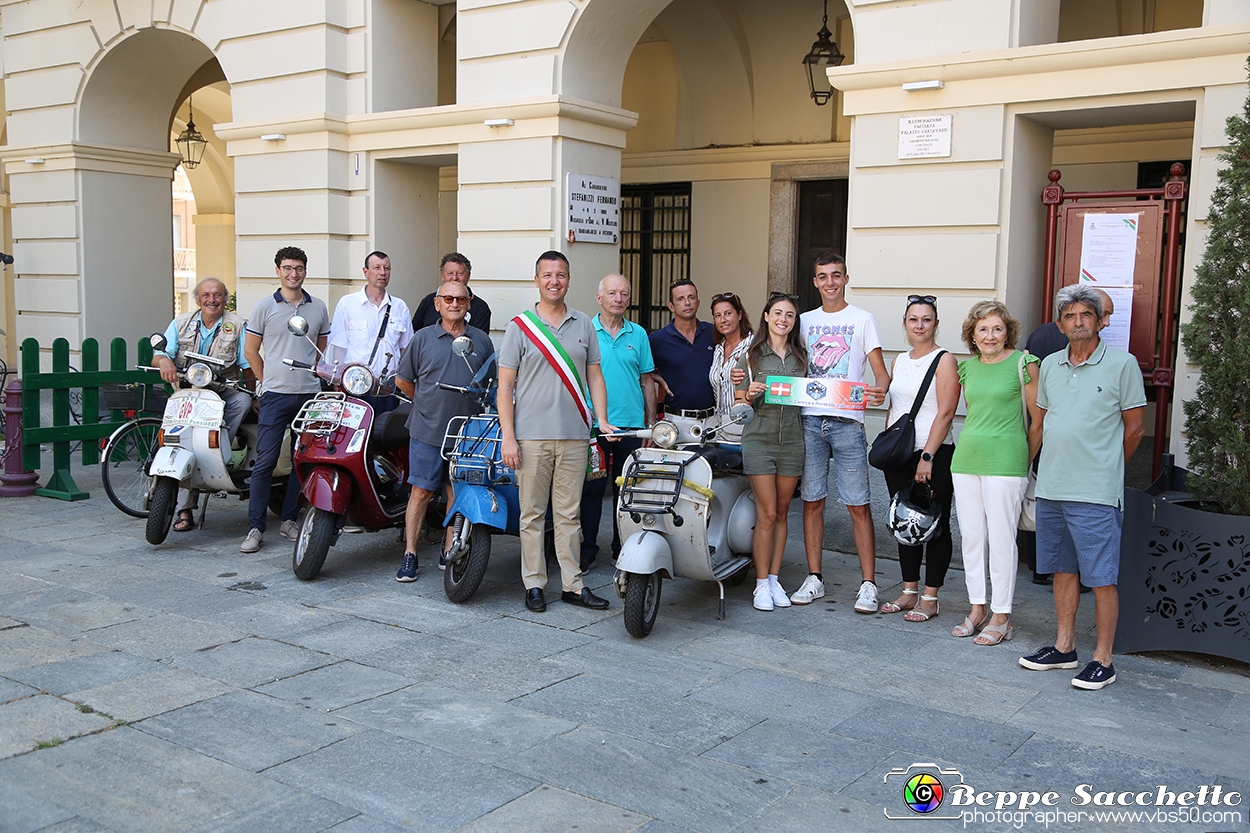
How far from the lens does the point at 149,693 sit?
4543mm

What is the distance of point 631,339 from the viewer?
21.6 feet

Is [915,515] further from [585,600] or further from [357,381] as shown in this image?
[357,381]

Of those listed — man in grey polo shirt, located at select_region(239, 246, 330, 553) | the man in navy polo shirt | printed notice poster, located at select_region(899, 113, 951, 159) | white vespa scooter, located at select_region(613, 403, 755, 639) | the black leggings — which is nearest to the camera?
white vespa scooter, located at select_region(613, 403, 755, 639)

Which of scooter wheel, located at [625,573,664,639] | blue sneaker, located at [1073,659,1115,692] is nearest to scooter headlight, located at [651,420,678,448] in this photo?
scooter wheel, located at [625,573,664,639]

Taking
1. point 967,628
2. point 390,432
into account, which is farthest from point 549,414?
point 967,628

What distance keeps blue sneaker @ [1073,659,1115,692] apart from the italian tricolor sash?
2.65 meters

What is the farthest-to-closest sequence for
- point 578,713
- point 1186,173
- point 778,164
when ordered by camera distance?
point 778,164
point 1186,173
point 578,713

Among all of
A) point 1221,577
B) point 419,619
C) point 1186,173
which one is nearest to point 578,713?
point 419,619

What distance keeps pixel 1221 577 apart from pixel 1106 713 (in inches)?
39.2

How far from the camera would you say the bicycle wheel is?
7.78 meters

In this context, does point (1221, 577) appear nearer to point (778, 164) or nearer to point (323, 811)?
point (323, 811)

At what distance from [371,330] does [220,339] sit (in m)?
1.10

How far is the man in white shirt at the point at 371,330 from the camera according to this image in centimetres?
750

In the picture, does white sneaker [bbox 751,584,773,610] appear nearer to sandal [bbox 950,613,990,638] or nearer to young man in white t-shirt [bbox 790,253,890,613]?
young man in white t-shirt [bbox 790,253,890,613]
